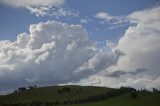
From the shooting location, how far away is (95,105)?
174 metres

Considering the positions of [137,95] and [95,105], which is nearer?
[95,105]

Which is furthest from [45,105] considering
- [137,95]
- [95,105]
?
[137,95]

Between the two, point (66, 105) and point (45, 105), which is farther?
point (45, 105)

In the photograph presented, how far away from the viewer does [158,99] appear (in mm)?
188750

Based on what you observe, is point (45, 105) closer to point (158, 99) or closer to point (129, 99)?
point (129, 99)

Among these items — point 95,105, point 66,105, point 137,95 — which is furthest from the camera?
point 137,95

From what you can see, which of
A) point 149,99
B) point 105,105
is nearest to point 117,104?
point 105,105

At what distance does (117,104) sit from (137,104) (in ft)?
33.9

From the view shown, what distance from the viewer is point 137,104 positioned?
17750 cm

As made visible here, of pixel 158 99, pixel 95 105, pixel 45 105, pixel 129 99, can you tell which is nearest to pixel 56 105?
pixel 45 105

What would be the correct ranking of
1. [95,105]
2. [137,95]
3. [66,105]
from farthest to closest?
[137,95], [66,105], [95,105]

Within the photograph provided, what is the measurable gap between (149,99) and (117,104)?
21861 millimetres

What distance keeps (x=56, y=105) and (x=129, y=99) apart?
41.4 meters

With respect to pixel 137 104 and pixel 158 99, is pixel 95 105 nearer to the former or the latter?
pixel 137 104
